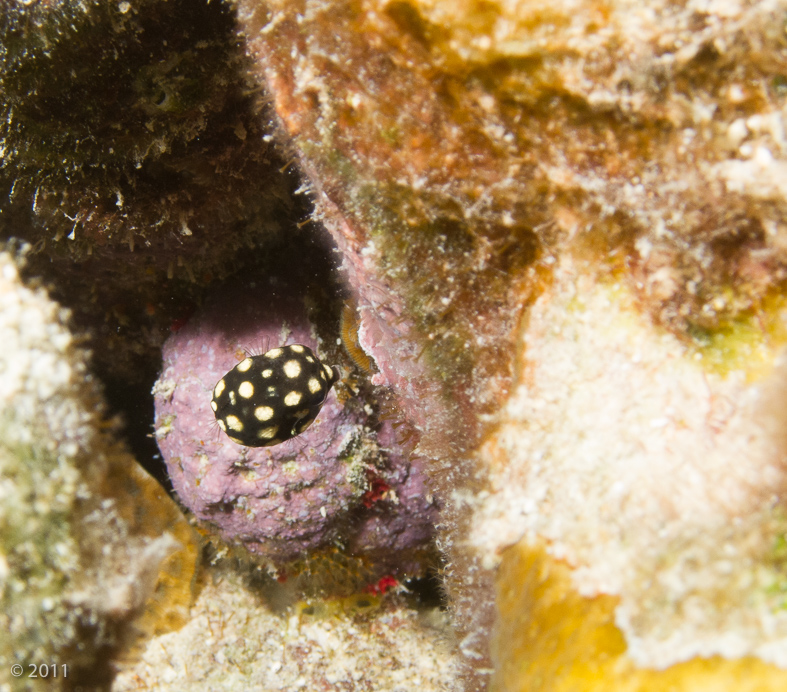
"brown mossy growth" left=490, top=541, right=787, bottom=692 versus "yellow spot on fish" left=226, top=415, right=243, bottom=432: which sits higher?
"brown mossy growth" left=490, top=541, right=787, bottom=692

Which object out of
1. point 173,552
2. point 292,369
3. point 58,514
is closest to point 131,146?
point 292,369

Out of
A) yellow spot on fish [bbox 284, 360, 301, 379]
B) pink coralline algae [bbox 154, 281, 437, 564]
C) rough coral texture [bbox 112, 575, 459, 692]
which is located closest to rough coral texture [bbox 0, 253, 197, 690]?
yellow spot on fish [bbox 284, 360, 301, 379]

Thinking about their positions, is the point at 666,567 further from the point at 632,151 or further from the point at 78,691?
the point at 78,691

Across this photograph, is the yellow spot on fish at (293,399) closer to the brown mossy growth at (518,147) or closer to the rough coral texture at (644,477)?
the brown mossy growth at (518,147)

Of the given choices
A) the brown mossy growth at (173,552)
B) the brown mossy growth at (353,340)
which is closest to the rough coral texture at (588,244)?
the brown mossy growth at (353,340)

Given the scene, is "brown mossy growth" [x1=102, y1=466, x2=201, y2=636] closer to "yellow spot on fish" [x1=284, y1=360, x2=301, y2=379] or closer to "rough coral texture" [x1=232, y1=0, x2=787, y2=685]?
"yellow spot on fish" [x1=284, y1=360, x2=301, y2=379]

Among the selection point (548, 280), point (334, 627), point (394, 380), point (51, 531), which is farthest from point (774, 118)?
point (334, 627)
